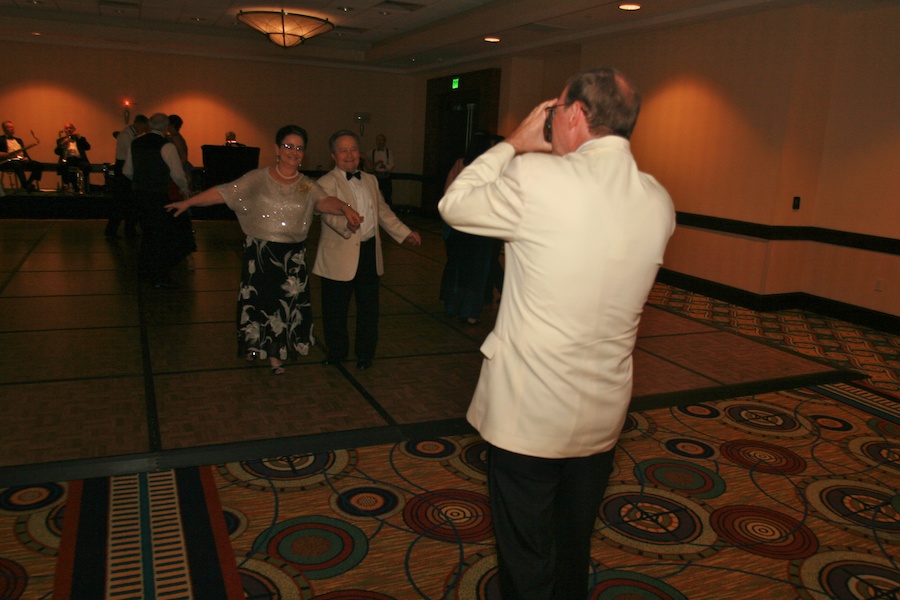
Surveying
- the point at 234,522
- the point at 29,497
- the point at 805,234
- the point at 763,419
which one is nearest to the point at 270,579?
the point at 234,522

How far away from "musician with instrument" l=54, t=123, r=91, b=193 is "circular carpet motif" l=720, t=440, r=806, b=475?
12.1m

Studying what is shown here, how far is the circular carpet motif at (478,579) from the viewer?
2328 mm

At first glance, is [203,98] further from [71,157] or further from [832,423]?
[832,423]

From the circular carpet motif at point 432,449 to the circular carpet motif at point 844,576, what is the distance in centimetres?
154

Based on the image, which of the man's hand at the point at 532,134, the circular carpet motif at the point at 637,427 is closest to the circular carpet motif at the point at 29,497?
the man's hand at the point at 532,134

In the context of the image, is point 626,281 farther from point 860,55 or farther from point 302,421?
point 860,55

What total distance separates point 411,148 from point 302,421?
12765 mm

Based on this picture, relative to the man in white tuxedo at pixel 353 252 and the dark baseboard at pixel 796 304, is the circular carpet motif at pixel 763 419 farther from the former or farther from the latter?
the dark baseboard at pixel 796 304

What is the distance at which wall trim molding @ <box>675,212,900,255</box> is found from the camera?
6.50m

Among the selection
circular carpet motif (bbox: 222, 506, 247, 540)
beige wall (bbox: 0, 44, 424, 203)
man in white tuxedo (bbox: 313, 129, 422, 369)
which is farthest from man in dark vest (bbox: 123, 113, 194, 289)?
beige wall (bbox: 0, 44, 424, 203)

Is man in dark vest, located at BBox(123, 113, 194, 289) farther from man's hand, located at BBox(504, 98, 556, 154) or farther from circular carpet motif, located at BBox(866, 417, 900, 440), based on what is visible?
circular carpet motif, located at BBox(866, 417, 900, 440)

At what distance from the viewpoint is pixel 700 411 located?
416 cm

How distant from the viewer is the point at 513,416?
1619mm

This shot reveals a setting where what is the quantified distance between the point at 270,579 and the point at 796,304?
21.7 ft
